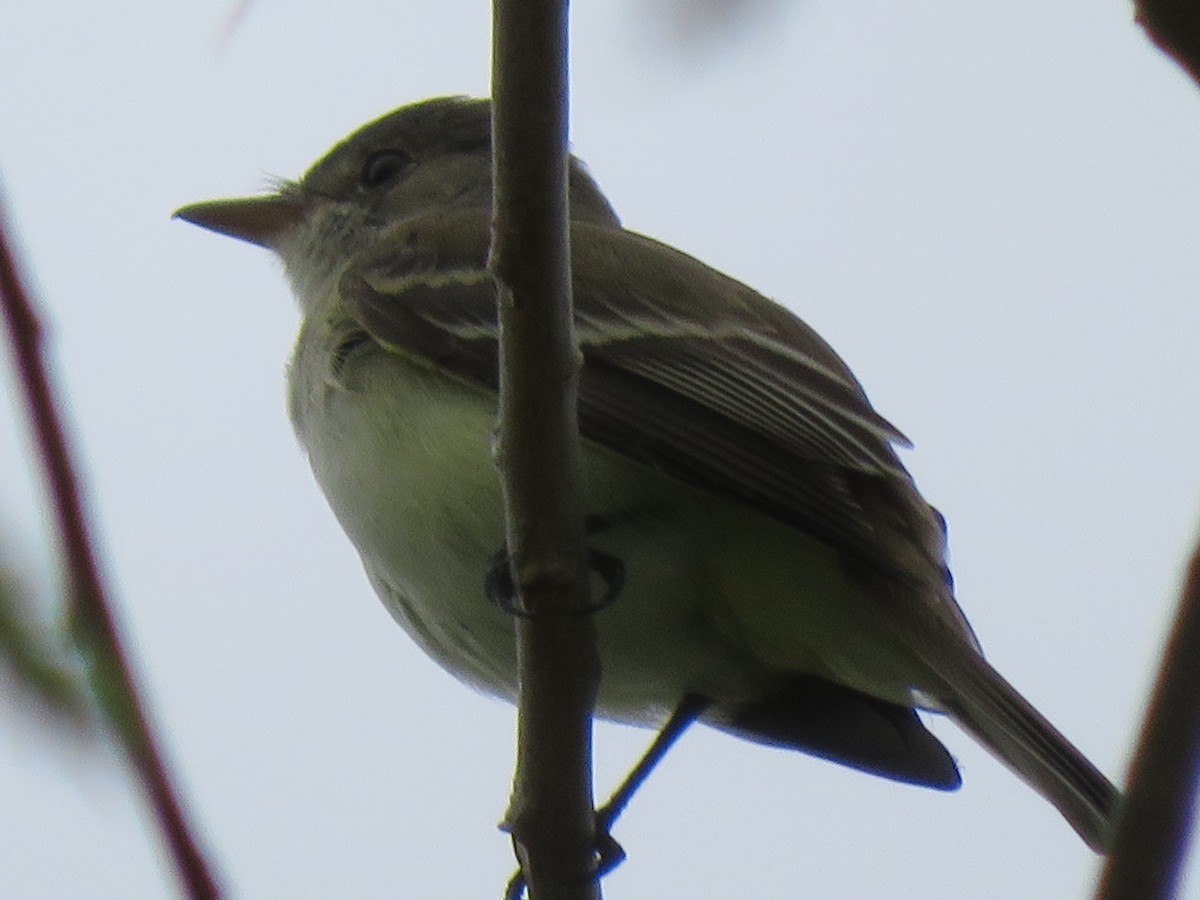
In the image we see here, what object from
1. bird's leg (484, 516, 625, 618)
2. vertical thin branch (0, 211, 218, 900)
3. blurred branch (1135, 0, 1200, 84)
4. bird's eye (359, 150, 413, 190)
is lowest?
bird's leg (484, 516, 625, 618)

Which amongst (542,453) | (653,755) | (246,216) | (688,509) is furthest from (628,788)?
(246,216)

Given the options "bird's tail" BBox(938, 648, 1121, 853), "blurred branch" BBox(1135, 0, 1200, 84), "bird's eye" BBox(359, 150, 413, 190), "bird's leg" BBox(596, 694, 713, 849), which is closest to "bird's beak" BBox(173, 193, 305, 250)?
"bird's eye" BBox(359, 150, 413, 190)

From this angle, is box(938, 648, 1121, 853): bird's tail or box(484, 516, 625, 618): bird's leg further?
box(938, 648, 1121, 853): bird's tail

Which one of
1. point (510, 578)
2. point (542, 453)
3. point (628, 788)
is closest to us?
point (542, 453)

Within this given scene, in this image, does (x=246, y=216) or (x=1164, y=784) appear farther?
(x=246, y=216)

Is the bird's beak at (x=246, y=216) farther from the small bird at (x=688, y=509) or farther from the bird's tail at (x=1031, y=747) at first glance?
the bird's tail at (x=1031, y=747)

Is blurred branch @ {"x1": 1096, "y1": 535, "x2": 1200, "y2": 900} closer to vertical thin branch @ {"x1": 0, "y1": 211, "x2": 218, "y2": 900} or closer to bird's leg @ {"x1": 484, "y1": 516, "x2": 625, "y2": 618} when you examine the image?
vertical thin branch @ {"x1": 0, "y1": 211, "x2": 218, "y2": 900}

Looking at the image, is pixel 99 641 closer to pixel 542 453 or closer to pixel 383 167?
pixel 542 453
